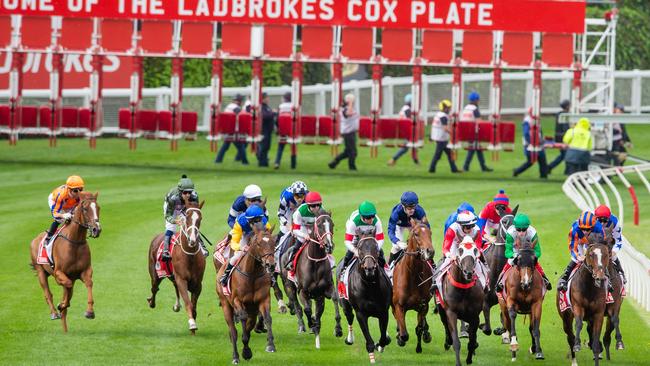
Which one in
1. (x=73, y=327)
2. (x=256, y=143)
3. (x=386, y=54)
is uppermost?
(x=386, y=54)

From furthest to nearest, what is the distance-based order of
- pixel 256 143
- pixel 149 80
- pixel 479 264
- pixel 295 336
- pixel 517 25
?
1. pixel 149 80
2. pixel 256 143
3. pixel 517 25
4. pixel 295 336
5. pixel 479 264

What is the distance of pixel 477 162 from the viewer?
3309 centimetres

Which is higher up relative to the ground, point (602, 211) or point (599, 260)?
point (602, 211)

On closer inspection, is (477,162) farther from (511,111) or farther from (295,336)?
(295,336)

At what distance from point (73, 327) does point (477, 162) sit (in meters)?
18.1

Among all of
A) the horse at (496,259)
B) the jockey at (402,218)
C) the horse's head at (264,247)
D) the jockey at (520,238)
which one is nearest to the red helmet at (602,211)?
the jockey at (520,238)

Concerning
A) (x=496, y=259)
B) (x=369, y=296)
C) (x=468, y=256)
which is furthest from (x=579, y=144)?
(x=468, y=256)

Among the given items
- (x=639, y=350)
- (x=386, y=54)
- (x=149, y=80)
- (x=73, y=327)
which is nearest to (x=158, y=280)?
(x=73, y=327)

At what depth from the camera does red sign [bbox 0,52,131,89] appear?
1436 inches

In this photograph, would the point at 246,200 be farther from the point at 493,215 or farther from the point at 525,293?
the point at 525,293

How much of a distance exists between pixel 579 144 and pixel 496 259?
13277 millimetres

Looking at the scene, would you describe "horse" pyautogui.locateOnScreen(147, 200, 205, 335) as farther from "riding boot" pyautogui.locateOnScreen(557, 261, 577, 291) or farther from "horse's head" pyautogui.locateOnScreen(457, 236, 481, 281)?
"riding boot" pyautogui.locateOnScreen(557, 261, 577, 291)

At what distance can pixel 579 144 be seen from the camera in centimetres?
2845

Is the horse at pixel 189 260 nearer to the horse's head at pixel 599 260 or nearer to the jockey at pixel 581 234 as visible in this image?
the jockey at pixel 581 234
